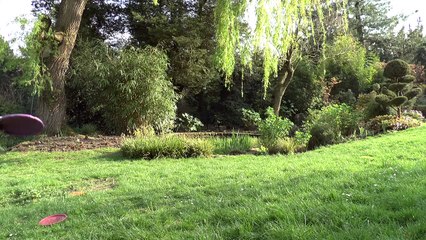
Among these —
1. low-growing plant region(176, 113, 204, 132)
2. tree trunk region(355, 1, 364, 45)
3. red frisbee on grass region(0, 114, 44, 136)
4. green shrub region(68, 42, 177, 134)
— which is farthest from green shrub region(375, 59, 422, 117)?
tree trunk region(355, 1, 364, 45)

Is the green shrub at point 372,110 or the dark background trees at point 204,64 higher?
the dark background trees at point 204,64

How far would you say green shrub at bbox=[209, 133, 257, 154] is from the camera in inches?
366

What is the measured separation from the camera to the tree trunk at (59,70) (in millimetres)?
11438

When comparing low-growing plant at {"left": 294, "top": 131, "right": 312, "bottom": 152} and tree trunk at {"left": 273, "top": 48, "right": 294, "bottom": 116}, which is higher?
tree trunk at {"left": 273, "top": 48, "right": 294, "bottom": 116}

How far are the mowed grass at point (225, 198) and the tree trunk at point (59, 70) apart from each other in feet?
13.9

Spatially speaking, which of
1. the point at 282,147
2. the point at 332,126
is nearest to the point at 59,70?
the point at 282,147

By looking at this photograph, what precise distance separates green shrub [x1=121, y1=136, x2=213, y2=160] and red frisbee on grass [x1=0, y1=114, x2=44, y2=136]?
7314 mm

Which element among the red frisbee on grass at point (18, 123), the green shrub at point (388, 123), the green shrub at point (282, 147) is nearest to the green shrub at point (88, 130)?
the green shrub at point (282, 147)

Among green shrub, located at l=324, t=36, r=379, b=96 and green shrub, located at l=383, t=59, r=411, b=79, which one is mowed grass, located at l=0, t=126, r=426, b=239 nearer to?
green shrub, located at l=383, t=59, r=411, b=79

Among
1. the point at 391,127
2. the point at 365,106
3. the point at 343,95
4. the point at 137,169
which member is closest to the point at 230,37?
the point at 137,169

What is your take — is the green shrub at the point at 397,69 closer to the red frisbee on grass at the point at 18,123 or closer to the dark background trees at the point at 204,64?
the dark background trees at the point at 204,64

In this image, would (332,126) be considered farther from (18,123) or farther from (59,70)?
(18,123)

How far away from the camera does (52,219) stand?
13.2ft

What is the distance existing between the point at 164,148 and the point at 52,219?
4.40 m
